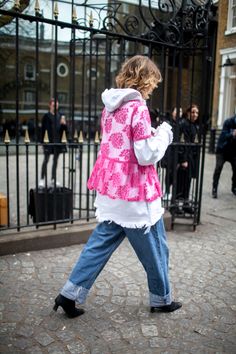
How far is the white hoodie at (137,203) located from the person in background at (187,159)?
2720 mm

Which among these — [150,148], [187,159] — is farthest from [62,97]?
[150,148]

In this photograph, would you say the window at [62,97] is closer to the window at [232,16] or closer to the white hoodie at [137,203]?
the window at [232,16]

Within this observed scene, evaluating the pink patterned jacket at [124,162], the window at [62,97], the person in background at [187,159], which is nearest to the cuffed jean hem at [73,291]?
the pink patterned jacket at [124,162]

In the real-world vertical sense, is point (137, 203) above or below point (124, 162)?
below

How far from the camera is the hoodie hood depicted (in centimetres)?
247

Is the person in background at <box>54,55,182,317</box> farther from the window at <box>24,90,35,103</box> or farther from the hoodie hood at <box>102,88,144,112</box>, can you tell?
the window at <box>24,90,35,103</box>

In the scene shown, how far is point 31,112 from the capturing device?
20.2 metres

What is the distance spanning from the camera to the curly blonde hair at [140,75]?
8.38 ft

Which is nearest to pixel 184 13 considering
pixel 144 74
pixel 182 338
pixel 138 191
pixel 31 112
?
pixel 144 74

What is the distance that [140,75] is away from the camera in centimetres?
255

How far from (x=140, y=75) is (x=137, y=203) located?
2.95 ft

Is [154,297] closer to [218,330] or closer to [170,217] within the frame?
[218,330]

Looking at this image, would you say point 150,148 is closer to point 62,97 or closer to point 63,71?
point 62,97

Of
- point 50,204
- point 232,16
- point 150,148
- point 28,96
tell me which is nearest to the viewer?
point 150,148
